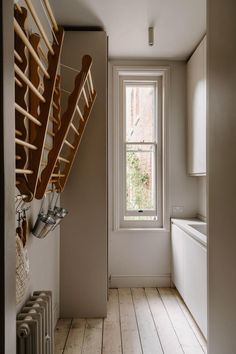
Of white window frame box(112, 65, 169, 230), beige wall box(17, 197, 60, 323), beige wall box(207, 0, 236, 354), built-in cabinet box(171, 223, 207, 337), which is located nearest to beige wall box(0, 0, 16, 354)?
beige wall box(207, 0, 236, 354)

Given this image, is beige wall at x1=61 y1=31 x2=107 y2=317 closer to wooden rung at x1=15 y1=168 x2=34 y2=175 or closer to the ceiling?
the ceiling

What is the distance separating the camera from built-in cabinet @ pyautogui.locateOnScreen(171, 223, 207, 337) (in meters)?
2.49

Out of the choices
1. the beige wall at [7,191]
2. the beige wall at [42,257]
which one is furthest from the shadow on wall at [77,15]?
the beige wall at [7,191]

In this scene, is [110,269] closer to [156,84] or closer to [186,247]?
[186,247]

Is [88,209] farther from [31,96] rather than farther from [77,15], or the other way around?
[77,15]

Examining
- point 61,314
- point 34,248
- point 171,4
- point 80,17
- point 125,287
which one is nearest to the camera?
point 34,248

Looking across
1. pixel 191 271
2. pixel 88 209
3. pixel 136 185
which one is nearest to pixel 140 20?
pixel 88 209

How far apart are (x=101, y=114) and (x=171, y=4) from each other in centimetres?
104

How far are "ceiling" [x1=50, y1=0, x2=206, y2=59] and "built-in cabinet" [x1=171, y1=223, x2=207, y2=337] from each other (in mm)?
1855

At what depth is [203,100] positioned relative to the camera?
3070 mm

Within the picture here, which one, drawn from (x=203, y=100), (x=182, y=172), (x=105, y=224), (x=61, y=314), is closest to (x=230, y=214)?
(x=105, y=224)

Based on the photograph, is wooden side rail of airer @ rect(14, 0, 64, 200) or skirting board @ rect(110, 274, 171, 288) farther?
skirting board @ rect(110, 274, 171, 288)

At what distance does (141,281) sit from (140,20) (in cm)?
269

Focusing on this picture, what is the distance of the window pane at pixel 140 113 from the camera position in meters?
3.93
